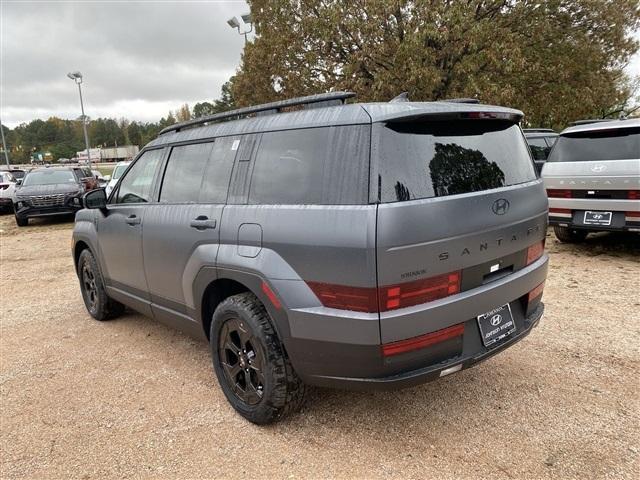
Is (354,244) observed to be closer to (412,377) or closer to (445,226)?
(445,226)

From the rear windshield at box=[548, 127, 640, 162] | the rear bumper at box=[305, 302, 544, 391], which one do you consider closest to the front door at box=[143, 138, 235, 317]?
the rear bumper at box=[305, 302, 544, 391]

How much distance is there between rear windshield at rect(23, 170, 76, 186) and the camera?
13.9m

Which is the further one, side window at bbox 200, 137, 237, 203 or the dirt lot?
side window at bbox 200, 137, 237, 203

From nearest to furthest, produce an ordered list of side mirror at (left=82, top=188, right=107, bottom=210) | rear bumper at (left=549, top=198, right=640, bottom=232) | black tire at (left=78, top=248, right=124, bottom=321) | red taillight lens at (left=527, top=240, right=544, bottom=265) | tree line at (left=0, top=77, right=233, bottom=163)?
red taillight lens at (left=527, top=240, right=544, bottom=265)
side mirror at (left=82, top=188, right=107, bottom=210)
black tire at (left=78, top=248, right=124, bottom=321)
rear bumper at (left=549, top=198, right=640, bottom=232)
tree line at (left=0, top=77, right=233, bottom=163)

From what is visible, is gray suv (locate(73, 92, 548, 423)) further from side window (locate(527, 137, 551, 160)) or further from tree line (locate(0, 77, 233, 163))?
tree line (locate(0, 77, 233, 163))

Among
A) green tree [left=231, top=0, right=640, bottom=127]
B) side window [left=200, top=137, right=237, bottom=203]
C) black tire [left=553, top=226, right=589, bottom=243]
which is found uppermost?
green tree [left=231, top=0, right=640, bottom=127]

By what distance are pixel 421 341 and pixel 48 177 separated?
1485cm

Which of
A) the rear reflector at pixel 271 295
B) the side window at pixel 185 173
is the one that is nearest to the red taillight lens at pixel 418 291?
the rear reflector at pixel 271 295

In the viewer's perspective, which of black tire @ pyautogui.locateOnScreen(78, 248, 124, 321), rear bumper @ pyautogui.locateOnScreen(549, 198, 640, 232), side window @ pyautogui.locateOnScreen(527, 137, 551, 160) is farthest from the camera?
side window @ pyautogui.locateOnScreen(527, 137, 551, 160)

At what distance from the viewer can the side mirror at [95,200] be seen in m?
4.23

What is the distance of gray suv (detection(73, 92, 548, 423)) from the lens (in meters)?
2.24

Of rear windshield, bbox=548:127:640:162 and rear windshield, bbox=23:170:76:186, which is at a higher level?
rear windshield, bbox=23:170:76:186

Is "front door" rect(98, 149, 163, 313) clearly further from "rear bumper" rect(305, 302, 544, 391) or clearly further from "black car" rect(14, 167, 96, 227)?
"black car" rect(14, 167, 96, 227)

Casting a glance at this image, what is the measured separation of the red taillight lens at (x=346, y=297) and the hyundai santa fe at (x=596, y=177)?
203 inches
